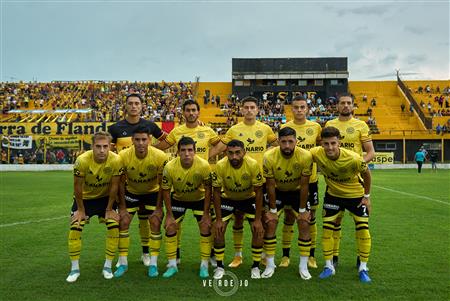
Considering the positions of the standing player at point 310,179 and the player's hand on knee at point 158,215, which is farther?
the standing player at point 310,179

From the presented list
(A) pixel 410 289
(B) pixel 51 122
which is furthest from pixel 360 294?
(B) pixel 51 122

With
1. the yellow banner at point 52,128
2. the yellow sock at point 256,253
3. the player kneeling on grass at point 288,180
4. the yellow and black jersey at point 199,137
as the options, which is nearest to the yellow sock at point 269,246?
the player kneeling on grass at point 288,180

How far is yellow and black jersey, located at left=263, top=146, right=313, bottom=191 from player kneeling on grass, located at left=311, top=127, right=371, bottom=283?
0.62 ft

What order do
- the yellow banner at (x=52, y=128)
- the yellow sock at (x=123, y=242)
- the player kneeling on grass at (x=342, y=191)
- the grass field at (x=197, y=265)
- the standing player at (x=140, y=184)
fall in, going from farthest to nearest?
the yellow banner at (x=52, y=128)
the yellow sock at (x=123, y=242)
the standing player at (x=140, y=184)
the player kneeling on grass at (x=342, y=191)
the grass field at (x=197, y=265)

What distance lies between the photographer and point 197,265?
6297 millimetres

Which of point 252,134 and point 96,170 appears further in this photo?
point 252,134

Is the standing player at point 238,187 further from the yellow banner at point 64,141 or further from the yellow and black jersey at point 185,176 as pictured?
the yellow banner at point 64,141

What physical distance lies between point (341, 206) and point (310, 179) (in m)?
0.62

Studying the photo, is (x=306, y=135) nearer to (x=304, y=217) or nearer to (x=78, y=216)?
(x=304, y=217)

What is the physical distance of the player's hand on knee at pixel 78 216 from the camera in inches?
226

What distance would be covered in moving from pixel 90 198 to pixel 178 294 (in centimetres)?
195

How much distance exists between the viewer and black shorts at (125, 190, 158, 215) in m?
6.27

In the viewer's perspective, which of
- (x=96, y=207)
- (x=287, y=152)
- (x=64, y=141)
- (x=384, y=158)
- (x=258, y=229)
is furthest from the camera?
(x=384, y=158)

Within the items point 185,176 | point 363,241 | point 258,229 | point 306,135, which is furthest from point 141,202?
point 363,241
